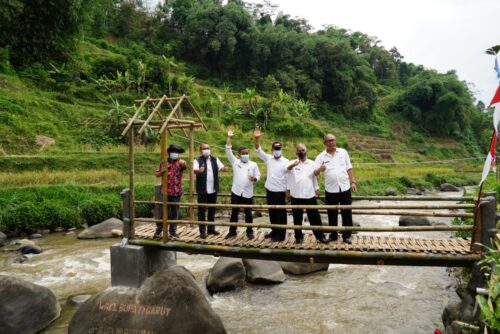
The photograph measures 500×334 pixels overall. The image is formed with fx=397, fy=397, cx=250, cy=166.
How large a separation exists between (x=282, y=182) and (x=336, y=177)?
0.89 m

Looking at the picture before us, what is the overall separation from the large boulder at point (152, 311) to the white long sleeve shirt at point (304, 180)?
2.25 m

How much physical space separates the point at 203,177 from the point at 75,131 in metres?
18.5

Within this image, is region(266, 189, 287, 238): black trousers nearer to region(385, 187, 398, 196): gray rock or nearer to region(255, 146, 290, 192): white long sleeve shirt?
region(255, 146, 290, 192): white long sleeve shirt

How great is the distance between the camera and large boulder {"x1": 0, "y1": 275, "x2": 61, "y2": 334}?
20.3ft

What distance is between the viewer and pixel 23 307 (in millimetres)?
6402

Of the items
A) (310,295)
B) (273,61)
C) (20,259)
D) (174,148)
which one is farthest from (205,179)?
(273,61)

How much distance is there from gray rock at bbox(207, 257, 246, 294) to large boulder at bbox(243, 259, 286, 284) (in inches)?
9.9

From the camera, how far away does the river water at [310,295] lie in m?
6.95

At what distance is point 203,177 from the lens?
6922 mm

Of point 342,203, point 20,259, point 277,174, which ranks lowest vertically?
point 20,259

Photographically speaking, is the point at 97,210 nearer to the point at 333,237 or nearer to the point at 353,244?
the point at 333,237

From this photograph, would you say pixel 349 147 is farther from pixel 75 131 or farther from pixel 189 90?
pixel 75 131

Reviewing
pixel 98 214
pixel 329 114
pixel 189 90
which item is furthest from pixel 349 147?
pixel 98 214

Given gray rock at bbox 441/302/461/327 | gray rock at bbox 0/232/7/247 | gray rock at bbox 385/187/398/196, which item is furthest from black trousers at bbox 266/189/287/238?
gray rock at bbox 385/187/398/196
